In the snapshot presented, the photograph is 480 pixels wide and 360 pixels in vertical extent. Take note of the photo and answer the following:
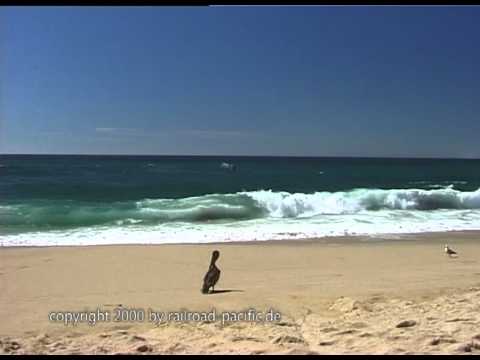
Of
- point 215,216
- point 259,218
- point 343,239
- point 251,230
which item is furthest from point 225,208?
point 343,239

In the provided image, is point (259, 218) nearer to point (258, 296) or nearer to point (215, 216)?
point (215, 216)

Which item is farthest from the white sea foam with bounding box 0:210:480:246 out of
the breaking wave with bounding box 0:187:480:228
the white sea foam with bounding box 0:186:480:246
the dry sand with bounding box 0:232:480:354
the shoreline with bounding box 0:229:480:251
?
the breaking wave with bounding box 0:187:480:228

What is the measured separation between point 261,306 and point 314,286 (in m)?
1.49

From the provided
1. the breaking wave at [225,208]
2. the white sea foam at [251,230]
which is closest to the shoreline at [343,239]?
the white sea foam at [251,230]

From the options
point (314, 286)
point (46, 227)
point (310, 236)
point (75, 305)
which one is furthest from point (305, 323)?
point (46, 227)

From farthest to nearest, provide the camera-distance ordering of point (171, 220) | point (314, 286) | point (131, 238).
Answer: point (171, 220), point (131, 238), point (314, 286)

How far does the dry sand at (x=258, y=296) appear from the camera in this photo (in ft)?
14.9

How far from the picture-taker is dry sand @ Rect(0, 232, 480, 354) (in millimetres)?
4527

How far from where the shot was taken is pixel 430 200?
83.7 ft

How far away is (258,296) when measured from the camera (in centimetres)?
682

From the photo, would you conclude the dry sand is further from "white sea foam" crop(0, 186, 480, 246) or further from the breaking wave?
the breaking wave
